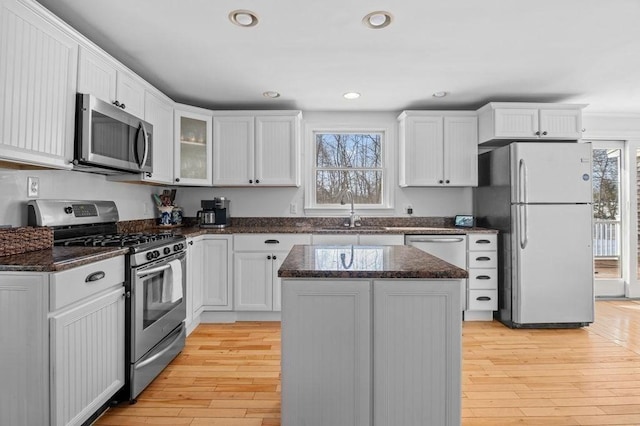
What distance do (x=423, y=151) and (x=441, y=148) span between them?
199 millimetres

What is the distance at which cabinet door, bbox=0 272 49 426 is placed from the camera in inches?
60.0

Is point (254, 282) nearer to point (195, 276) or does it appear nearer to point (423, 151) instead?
point (195, 276)

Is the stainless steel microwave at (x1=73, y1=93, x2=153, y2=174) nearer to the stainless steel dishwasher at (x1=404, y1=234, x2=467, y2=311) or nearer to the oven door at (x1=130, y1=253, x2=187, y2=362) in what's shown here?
the oven door at (x1=130, y1=253, x2=187, y2=362)

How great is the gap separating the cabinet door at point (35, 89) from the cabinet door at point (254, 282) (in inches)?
71.2

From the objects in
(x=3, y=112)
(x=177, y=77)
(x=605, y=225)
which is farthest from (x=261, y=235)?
(x=605, y=225)

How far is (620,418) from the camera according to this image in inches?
77.1

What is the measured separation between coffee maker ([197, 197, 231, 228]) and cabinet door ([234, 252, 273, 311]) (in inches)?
21.2

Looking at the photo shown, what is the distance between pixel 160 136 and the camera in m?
3.33

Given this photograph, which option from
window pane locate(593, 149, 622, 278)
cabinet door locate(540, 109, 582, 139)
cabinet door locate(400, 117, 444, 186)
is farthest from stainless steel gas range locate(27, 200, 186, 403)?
window pane locate(593, 149, 622, 278)

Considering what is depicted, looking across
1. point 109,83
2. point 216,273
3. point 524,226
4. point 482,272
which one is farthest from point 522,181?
point 109,83

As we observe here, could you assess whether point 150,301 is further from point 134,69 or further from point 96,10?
point 134,69

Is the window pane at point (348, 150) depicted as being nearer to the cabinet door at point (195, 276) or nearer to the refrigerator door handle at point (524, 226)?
the refrigerator door handle at point (524, 226)

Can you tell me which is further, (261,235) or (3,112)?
(261,235)

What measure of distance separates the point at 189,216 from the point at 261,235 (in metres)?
1.15
